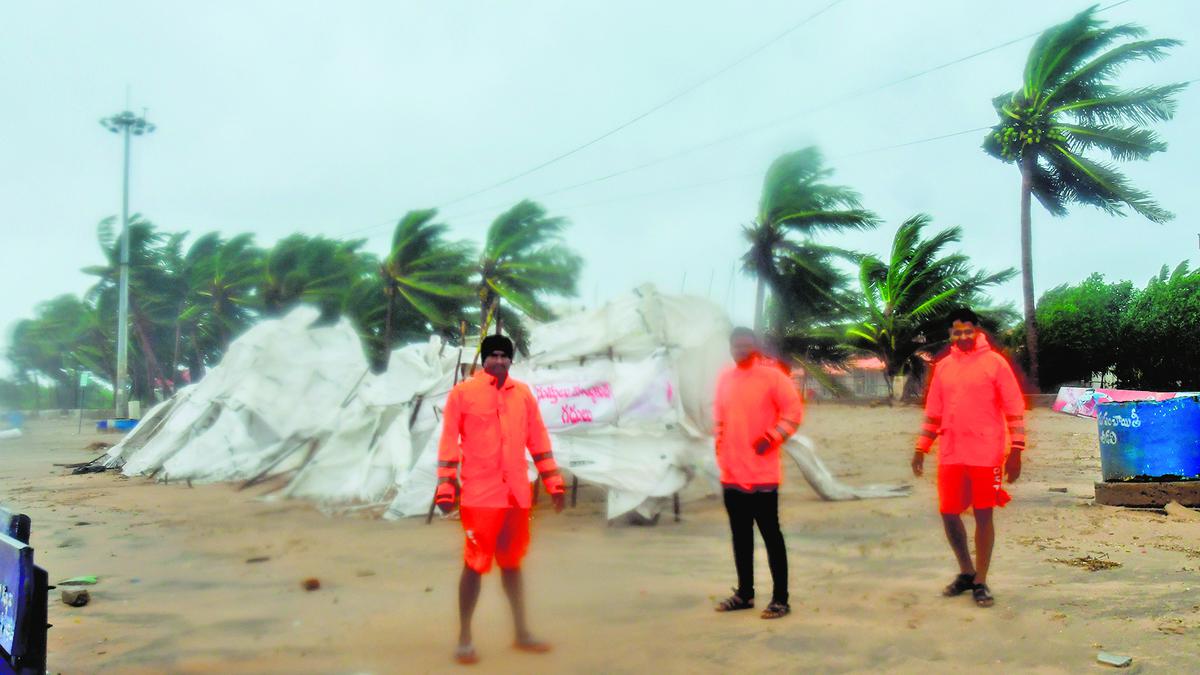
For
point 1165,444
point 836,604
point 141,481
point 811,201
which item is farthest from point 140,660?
point 811,201

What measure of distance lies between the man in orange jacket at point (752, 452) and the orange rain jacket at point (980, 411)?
0.80 meters

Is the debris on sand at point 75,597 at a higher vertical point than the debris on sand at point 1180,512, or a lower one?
lower

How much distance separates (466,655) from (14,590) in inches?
87.7

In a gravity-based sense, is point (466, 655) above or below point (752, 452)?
below

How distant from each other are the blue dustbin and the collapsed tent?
7.95 ft

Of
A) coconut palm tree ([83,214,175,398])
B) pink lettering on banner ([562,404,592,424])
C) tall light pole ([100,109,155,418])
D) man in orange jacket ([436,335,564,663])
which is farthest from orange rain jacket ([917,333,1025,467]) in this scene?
coconut palm tree ([83,214,175,398])

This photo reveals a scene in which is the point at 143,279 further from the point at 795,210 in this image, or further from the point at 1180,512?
the point at 1180,512

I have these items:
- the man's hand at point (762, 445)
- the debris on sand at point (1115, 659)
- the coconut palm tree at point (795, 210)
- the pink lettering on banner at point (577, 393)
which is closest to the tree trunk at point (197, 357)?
the coconut palm tree at point (795, 210)

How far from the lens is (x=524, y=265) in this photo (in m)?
24.4

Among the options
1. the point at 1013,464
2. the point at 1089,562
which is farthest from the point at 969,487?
the point at 1089,562

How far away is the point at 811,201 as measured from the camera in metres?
23.6

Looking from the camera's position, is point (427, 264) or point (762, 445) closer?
point (762, 445)

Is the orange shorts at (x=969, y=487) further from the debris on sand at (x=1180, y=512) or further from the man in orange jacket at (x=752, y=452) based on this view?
the debris on sand at (x=1180, y=512)

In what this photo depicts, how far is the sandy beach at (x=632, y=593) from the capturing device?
14.2 feet
